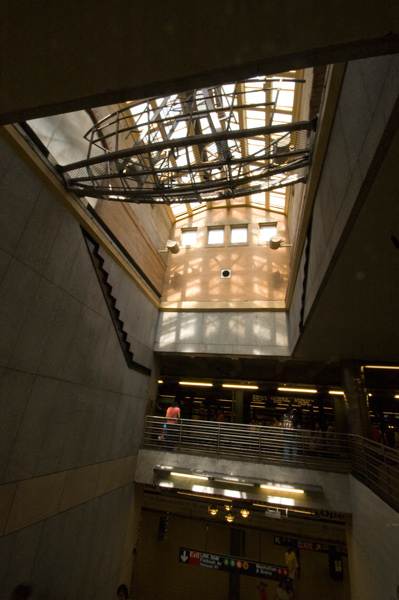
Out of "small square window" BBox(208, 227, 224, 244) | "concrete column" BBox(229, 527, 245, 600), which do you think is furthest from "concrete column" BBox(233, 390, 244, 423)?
"small square window" BBox(208, 227, 224, 244)

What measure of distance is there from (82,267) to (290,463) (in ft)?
31.8

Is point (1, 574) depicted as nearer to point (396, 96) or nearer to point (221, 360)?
point (396, 96)

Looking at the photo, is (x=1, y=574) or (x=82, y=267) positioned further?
(x=82, y=267)

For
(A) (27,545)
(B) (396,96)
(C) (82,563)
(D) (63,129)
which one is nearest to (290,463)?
(C) (82,563)

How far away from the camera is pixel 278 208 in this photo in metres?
15.6

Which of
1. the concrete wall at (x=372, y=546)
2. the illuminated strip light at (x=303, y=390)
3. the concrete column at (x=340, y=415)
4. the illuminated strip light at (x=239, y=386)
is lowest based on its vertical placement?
the concrete wall at (x=372, y=546)

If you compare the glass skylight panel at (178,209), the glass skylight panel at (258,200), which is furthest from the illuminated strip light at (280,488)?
the glass skylight panel at (178,209)

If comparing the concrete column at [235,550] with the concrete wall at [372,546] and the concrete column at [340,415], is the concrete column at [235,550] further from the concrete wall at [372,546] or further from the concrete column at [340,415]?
the concrete column at [340,415]

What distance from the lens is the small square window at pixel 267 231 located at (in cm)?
1495

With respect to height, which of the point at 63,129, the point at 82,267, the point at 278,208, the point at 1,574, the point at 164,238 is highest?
the point at 278,208

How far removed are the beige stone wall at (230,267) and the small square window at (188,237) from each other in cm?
29

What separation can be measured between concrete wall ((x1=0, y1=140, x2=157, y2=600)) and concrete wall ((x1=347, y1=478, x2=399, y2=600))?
7.43 metres

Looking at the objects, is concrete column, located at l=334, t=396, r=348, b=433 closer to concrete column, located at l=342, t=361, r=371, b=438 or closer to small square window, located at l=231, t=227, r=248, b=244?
concrete column, located at l=342, t=361, r=371, b=438

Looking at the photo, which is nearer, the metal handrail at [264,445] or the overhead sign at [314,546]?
the metal handrail at [264,445]
